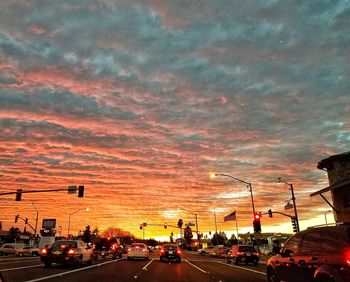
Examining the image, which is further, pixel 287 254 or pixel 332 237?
pixel 287 254

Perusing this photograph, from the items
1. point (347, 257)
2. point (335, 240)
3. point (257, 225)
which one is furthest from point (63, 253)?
point (257, 225)

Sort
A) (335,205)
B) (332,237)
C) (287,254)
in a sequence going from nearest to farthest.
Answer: (332,237) < (287,254) < (335,205)

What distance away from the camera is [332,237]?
24.0 feet

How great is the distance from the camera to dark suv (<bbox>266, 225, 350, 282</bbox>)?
6.68m

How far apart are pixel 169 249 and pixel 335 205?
14970mm

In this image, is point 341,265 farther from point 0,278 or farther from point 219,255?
point 219,255

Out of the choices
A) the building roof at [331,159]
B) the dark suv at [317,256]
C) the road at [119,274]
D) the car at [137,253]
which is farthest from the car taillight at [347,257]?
the car at [137,253]

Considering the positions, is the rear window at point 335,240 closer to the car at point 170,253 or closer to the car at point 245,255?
the car at point 245,255

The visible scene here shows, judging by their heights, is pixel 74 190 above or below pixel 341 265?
above

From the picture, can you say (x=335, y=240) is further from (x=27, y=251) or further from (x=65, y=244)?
(x=27, y=251)

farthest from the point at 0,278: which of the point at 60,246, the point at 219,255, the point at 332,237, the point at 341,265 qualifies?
the point at 219,255

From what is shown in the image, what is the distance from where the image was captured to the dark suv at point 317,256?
668cm

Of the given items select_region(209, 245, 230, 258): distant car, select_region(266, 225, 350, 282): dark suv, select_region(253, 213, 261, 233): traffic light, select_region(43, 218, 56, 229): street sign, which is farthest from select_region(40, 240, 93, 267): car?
select_region(43, 218, 56, 229): street sign

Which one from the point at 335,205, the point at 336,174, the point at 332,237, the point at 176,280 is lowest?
the point at 176,280
